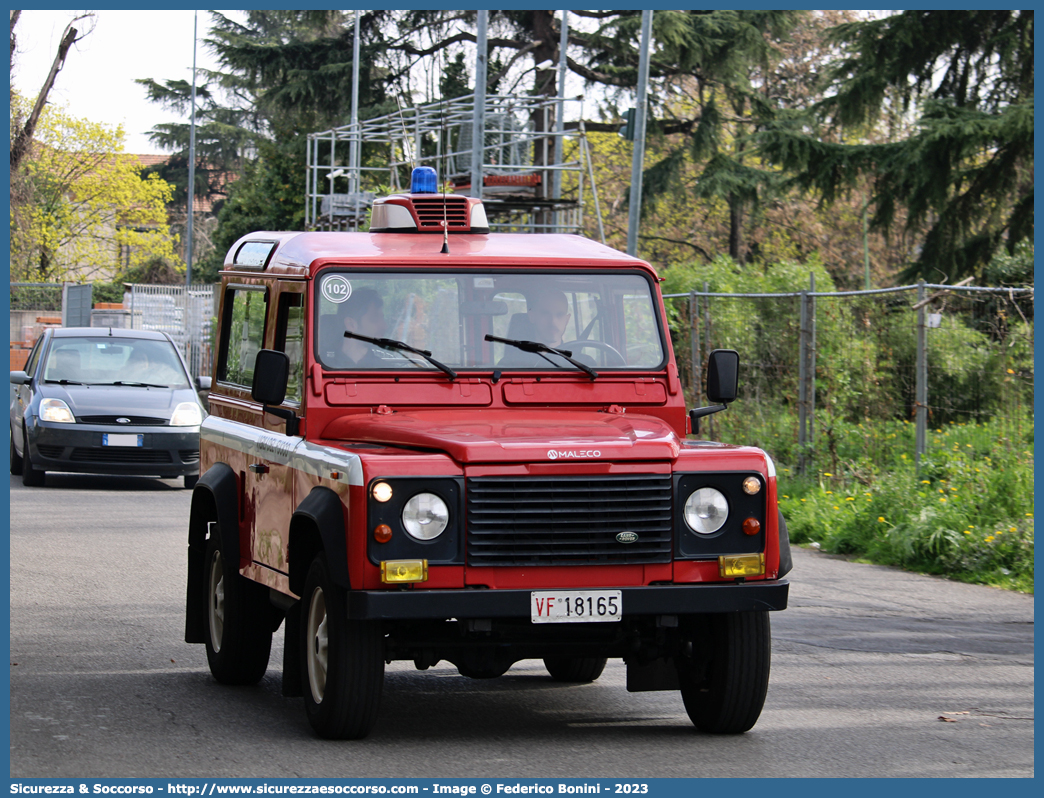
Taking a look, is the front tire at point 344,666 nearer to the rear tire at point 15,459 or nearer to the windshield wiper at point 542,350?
the windshield wiper at point 542,350

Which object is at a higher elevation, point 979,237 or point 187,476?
point 979,237

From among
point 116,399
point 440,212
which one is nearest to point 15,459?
point 116,399

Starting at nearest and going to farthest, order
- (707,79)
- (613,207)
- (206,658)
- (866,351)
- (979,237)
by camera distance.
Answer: (206,658) < (866,351) < (979,237) < (707,79) < (613,207)

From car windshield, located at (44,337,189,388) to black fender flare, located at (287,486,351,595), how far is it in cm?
1225

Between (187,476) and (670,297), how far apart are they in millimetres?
6283

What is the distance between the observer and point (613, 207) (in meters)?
49.2

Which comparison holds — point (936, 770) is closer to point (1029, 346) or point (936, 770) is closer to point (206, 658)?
point (206, 658)

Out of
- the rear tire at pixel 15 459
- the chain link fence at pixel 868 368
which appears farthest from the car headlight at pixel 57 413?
the chain link fence at pixel 868 368

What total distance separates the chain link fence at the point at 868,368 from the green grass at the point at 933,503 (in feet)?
0.15

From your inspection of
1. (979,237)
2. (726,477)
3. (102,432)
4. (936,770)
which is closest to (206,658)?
(726,477)

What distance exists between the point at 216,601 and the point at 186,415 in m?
9.94

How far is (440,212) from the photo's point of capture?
25.5ft

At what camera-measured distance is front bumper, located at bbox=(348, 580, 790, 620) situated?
5.64 metres

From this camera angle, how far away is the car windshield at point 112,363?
59.2 ft
